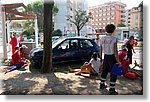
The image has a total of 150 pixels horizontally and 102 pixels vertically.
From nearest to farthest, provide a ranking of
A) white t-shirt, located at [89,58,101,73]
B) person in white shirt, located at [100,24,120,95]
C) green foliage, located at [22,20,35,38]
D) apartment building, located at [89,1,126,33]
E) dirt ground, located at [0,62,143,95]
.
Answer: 1. person in white shirt, located at [100,24,120,95]
2. dirt ground, located at [0,62,143,95]
3. white t-shirt, located at [89,58,101,73]
4. apartment building, located at [89,1,126,33]
5. green foliage, located at [22,20,35,38]

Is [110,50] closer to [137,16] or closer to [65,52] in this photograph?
[137,16]

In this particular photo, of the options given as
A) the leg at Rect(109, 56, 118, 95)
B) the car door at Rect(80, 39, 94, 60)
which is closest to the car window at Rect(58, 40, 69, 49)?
the car door at Rect(80, 39, 94, 60)

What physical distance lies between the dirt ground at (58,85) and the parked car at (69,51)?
2.48 ft

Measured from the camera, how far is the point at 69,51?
5652 millimetres

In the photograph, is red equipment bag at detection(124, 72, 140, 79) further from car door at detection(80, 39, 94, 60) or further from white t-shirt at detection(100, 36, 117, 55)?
car door at detection(80, 39, 94, 60)

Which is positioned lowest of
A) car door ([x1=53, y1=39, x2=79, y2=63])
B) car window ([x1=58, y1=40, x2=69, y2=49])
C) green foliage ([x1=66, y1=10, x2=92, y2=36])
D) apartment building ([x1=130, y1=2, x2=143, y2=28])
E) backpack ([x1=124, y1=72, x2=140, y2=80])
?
backpack ([x1=124, y1=72, x2=140, y2=80])

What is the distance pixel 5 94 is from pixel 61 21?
22.9 meters

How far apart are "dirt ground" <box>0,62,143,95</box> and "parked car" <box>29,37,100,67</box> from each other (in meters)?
0.76

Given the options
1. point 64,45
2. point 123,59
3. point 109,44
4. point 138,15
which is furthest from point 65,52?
point 138,15

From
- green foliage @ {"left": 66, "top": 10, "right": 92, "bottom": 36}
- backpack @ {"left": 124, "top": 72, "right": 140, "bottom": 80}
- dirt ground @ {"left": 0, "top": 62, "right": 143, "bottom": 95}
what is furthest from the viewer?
green foliage @ {"left": 66, "top": 10, "right": 92, "bottom": 36}

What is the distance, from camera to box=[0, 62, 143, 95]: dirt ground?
134 inches

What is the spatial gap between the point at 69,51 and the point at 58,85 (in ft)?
6.42

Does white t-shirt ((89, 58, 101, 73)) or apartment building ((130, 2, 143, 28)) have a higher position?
Result: apartment building ((130, 2, 143, 28))

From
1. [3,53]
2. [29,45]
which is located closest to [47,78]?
[3,53]
